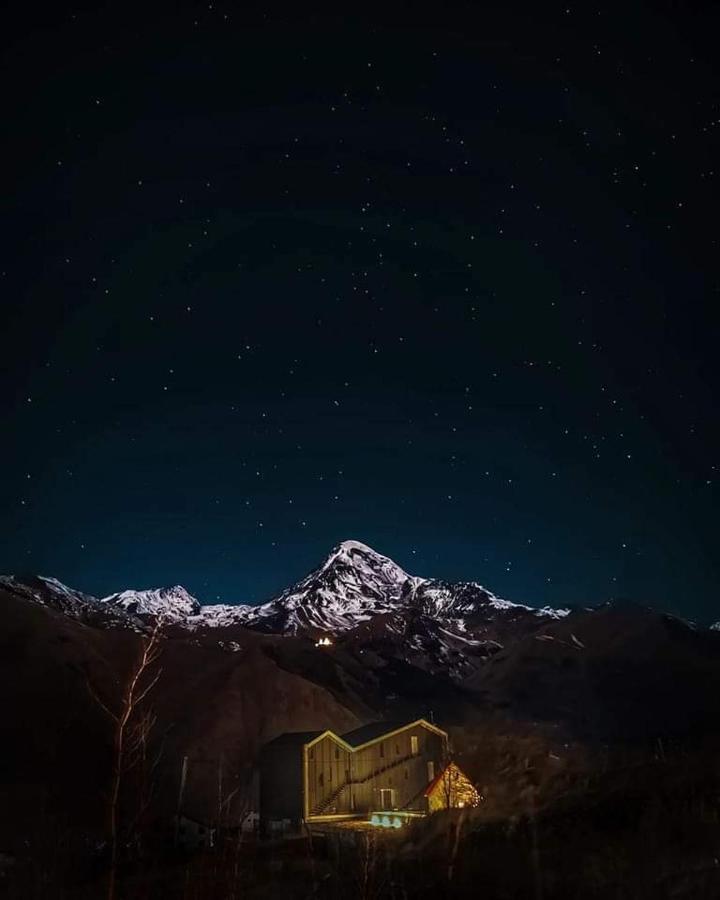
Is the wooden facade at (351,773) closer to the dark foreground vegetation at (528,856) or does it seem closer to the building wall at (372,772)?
the building wall at (372,772)

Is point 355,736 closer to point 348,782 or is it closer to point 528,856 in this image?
point 348,782

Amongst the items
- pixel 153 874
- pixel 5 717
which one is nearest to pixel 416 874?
pixel 153 874

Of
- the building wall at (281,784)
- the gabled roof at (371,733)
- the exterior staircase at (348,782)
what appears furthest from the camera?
the gabled roof at (371,733)

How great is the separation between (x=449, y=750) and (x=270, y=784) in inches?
635

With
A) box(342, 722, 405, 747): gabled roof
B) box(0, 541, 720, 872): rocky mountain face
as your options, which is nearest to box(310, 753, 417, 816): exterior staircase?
box(342, 722, 405, 747): gabled roof

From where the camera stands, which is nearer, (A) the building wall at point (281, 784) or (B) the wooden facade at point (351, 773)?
(B) the wooden facade at point (351, 773)

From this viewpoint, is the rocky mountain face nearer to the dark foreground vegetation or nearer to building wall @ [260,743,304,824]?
building wall @ [260,743,304,824]

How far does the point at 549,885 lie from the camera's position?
88.4 feet

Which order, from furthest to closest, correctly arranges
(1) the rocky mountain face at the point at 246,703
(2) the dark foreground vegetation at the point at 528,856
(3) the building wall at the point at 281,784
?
(1) the rocky mountain face at the point at 246,703
(3) the building wall at the point at 281,784
(2) the dark foreground vegetation at the point at 528,856

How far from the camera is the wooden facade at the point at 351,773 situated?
65.6 m

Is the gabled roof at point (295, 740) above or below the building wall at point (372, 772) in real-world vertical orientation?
above

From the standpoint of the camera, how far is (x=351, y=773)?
6700cm

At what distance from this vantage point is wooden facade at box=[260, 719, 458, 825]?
65625mm

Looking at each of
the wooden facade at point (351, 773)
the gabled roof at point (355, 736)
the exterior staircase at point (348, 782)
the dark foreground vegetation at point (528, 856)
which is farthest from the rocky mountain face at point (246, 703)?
the dark foreground vegetation at point (528, 856)
